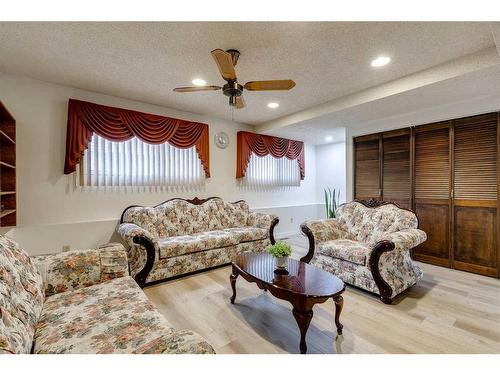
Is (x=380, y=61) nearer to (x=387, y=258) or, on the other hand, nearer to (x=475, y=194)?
(x=387, y=258)

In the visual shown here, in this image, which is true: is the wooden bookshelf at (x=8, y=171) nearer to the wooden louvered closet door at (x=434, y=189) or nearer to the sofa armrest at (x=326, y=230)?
the sofa armrest at (x=326, y=230)

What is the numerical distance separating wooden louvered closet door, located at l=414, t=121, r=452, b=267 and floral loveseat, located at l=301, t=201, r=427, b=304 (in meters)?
0.89

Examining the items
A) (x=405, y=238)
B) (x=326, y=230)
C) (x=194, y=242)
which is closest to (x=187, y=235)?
(x=194, y=242)

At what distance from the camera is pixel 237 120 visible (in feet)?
14.8

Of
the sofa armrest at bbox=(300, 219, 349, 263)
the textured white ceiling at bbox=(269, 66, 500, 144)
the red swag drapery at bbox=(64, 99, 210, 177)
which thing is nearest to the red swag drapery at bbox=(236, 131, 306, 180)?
the textured white ceiling at bbox=(269, 66, 500, 144)

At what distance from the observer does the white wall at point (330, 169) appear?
18.3 feet

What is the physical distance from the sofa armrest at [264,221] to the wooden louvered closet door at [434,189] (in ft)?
7.05

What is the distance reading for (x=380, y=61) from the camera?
2297 millimetres

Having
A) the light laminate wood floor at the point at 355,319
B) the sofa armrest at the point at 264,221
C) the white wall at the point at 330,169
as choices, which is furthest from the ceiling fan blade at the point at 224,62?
the white wall at the point at 330,169

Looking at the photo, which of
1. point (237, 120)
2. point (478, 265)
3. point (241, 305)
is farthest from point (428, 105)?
point (241, 305)

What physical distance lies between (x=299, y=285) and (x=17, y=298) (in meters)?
1.64

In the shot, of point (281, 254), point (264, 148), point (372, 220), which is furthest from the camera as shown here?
point (264, 148)

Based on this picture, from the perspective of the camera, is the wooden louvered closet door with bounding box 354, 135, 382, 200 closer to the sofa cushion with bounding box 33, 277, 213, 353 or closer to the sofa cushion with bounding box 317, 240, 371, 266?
the sofa cushion with bounding box 317, 240, 371, 266
